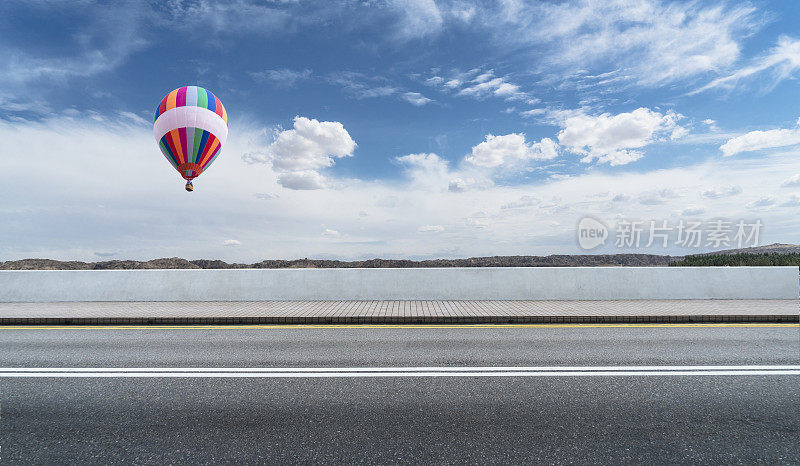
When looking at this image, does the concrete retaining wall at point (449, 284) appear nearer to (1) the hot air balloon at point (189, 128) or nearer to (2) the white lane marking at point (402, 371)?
(1) the hot air balloon at point (189, 128)

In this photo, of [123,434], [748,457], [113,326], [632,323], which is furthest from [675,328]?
[113,326]

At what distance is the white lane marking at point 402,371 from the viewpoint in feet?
17.8

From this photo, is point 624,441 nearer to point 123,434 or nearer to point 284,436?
point 284,436

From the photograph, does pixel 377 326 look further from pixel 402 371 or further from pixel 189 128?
pixel 189 128

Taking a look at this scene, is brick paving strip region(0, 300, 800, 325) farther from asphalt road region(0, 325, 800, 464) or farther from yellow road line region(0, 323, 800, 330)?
asphalt road region(0, 325, 800, 464)

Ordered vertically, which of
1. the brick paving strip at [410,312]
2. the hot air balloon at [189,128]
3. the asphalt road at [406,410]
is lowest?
the asphalt road at [406,410]

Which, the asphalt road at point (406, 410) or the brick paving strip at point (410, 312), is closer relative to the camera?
the asphalt road at point (406, 410)

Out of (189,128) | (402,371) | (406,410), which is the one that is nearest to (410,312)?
(402,371)

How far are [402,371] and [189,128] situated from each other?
14.6m

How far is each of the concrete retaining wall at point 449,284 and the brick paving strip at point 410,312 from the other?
52 centimetres

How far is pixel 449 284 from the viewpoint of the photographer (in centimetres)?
1198

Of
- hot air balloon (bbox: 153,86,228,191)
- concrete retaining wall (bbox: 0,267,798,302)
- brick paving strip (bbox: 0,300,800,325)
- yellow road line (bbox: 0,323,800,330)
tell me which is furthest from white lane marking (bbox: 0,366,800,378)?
hot air balloon (bbox: 153,86,228,191)

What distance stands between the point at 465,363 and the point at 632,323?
17.0ft

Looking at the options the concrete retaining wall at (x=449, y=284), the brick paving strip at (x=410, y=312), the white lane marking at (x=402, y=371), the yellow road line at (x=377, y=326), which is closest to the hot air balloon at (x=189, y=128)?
the concrete retaining wall at (x=449, y=284)
